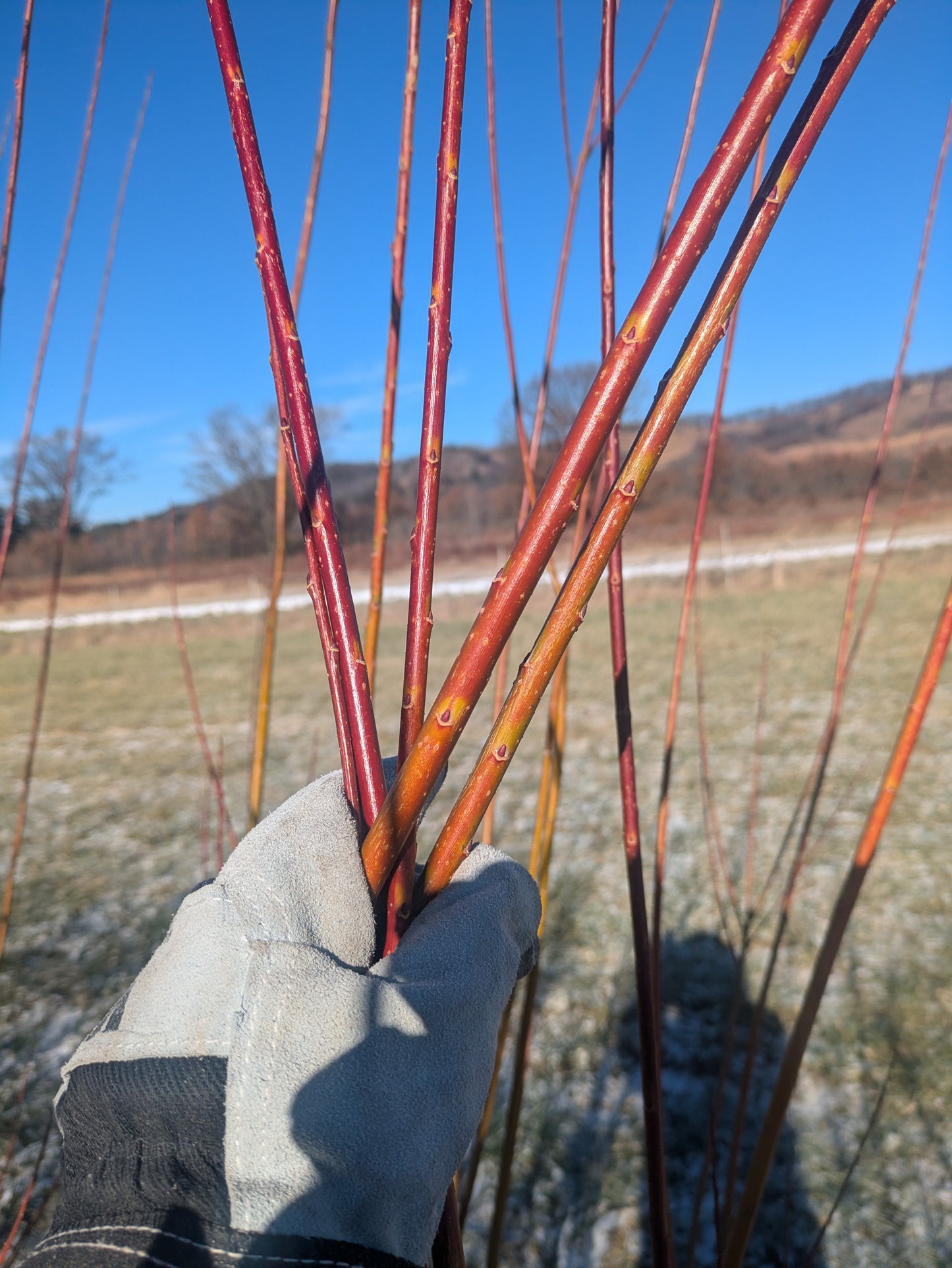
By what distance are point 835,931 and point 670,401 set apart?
13.6 inches

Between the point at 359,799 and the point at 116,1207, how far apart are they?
239 mm

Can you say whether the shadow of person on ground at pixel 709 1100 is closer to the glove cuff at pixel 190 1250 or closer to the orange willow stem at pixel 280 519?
the orange willow stem at pixel 280 519

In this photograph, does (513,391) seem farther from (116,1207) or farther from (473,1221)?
(473,1221)

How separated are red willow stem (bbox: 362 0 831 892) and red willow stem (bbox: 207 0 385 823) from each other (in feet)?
0.15

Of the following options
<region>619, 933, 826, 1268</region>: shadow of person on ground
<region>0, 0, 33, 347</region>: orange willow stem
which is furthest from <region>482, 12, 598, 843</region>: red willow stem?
<region>619, 933, 826, 1268</region>: shadow of person on ground

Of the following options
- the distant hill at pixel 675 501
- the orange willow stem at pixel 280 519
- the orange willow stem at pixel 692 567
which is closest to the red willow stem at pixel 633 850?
the orange willow stem at pixel 692 567

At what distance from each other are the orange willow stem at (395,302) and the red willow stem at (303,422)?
0.18 feet

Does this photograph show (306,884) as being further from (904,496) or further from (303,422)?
(904,496)

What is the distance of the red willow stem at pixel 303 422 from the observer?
0.40m

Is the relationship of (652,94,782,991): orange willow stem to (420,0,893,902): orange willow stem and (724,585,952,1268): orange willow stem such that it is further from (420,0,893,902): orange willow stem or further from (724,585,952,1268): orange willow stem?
(420,0,893,902): orange willow stem

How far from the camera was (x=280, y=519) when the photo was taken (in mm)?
814

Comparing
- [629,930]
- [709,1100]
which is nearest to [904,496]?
[709,1100]

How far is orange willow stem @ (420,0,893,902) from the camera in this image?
34 centimetres

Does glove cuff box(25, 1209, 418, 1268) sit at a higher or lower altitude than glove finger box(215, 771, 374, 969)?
lower
